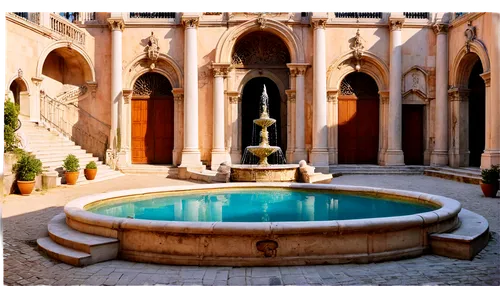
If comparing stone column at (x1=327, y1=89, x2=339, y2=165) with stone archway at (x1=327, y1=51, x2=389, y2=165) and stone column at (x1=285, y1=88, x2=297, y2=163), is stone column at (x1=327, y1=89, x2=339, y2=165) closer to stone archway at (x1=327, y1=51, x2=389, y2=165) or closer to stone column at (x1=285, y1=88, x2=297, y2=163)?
stone archway at (x1=327, y1=51, x2=389, y2=165)

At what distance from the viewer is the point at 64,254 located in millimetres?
4848

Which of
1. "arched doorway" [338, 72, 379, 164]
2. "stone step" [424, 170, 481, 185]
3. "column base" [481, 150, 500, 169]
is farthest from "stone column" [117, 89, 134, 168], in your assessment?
"column base" [481, 150, 500, 169]

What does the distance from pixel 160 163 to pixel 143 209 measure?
11410mm

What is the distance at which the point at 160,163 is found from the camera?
18453 millimetres

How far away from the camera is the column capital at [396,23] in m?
17.1

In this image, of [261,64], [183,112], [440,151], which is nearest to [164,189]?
[183,112]

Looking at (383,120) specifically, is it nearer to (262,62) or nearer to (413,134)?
(413,134)

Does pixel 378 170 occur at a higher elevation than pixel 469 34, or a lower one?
lower

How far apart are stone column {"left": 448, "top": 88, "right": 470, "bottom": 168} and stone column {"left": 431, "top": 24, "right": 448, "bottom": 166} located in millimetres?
290

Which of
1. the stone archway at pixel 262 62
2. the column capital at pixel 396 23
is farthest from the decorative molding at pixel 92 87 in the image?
the column capital at pixel 396 23

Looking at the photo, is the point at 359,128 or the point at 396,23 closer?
the point at 396,23

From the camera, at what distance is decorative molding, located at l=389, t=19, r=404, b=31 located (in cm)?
1712

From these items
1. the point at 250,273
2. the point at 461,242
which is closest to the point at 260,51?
the point at 461,242

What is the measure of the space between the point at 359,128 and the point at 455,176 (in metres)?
5.05
